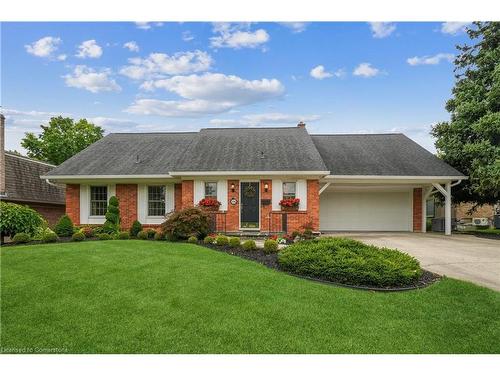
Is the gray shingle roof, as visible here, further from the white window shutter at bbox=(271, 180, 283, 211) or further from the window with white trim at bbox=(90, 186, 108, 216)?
the window with white trim at bbox=(90, 186, 108, 216)

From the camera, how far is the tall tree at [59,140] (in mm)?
27953

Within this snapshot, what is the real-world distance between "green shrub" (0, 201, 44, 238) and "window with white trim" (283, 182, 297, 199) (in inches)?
360

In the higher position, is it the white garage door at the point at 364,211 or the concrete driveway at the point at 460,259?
the white garage door at the point at 364,211

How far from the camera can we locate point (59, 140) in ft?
91.9

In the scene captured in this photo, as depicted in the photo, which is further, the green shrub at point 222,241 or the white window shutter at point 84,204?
the white window shutter at point 84,204

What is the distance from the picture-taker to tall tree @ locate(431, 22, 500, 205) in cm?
1286

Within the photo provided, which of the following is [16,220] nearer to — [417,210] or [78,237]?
[78,237]

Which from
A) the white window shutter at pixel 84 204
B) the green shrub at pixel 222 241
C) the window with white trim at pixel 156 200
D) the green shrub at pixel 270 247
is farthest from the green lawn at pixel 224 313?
the white window shutter at pixel 84 204

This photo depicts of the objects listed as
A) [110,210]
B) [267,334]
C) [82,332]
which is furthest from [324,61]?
[110,210]

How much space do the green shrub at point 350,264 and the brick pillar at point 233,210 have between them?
19.2 ft

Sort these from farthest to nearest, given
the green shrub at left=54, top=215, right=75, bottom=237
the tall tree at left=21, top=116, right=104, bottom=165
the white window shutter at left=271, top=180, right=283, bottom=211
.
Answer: the tall tree at left=21, top=116, right=104, bottom=165 < the white window shutter at left=271, top=180, right=283, bottom=211 < the green shrub at left=54, top=215, right=75, bottom=237

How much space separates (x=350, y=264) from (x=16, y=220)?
10.4 meters

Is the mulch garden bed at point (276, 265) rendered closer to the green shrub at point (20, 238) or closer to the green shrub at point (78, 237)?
the green shrub at point (78, 237)

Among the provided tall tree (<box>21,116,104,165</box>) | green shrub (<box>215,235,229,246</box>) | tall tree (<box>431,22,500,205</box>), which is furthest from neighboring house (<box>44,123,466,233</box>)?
tall tree (<box>21,116,104,165</box>)
